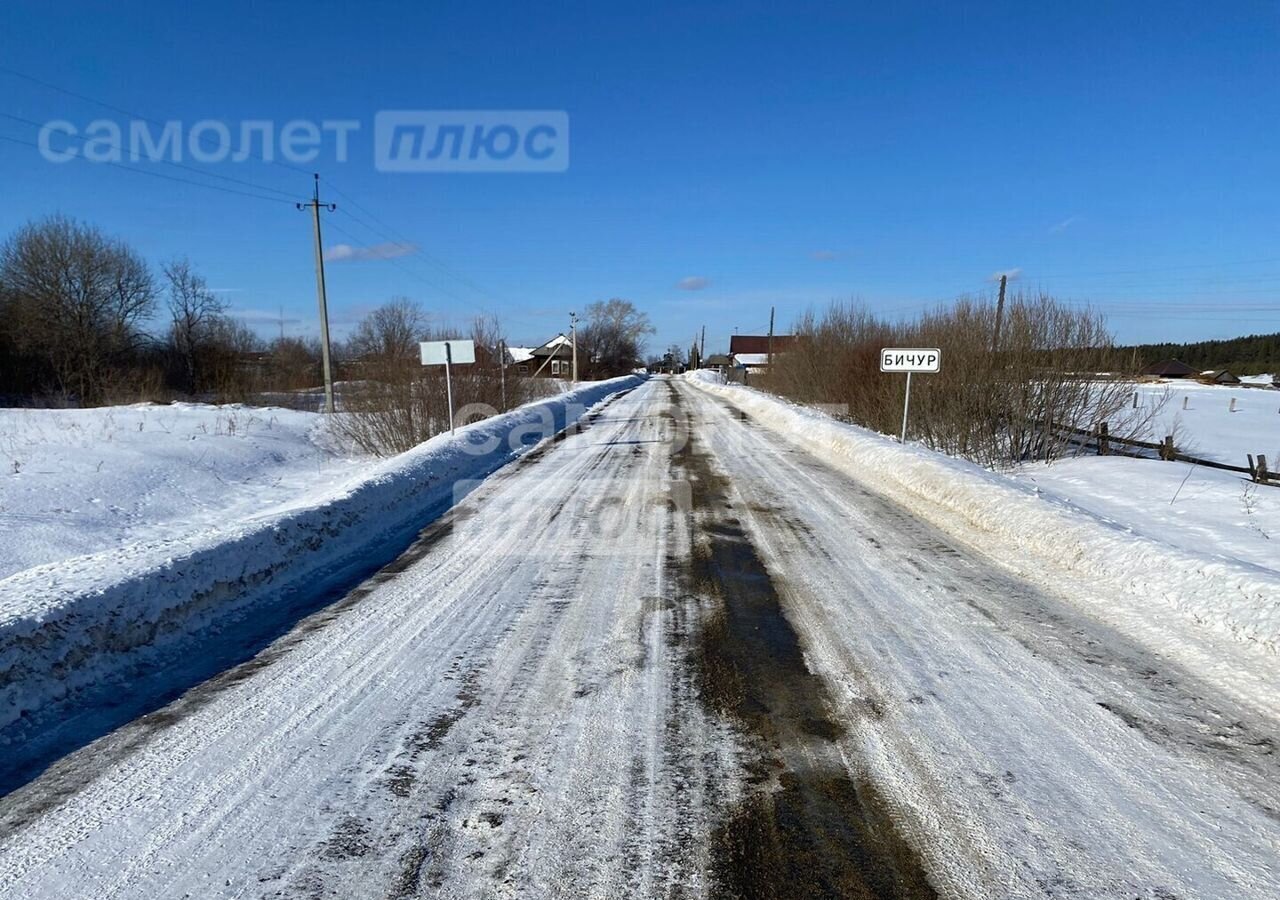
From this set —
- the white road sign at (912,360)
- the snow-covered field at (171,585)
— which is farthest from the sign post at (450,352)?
the white road sign at (912,360)

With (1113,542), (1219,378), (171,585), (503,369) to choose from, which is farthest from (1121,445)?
(1219,378)

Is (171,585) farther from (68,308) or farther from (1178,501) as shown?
(68,308)

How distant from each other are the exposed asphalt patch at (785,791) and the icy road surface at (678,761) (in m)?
0.01

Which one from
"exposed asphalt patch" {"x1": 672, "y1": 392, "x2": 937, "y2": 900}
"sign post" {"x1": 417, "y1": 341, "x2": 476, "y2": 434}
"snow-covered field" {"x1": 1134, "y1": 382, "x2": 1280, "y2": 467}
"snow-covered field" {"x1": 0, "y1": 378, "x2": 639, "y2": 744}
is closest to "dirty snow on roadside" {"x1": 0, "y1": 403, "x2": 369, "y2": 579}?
"snow-covered field" {"x1": 0, "y1": 378, "x2": 639, "y2": 744}

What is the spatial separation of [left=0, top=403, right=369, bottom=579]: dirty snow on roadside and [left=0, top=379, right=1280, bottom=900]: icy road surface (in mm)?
6055

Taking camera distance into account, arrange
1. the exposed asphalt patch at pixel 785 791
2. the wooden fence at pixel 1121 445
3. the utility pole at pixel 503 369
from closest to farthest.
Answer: the exposed asphalt patch at pixel 785 791 < the wooden fence at pixel 1121 445 < the utility pole at pixel 503 369

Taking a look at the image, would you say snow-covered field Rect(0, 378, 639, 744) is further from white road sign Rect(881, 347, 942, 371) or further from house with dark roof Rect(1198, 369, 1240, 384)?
house with dark roof Rect(1198, 369, 1240, 384)

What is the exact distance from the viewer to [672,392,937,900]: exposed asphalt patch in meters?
2.33

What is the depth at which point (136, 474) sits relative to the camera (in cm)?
1216

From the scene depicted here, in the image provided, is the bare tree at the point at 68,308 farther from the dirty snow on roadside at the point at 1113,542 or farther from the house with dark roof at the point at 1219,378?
the house with dark roof at the point at 1219,378

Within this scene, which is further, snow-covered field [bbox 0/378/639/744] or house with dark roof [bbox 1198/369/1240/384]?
house with dark roof [bbox 1198/369/1240/384]

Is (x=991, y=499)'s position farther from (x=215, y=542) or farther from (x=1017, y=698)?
(x=215, y=542)

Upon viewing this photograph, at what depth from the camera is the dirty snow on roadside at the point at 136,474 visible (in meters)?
8.77

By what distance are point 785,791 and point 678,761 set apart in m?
0.50
